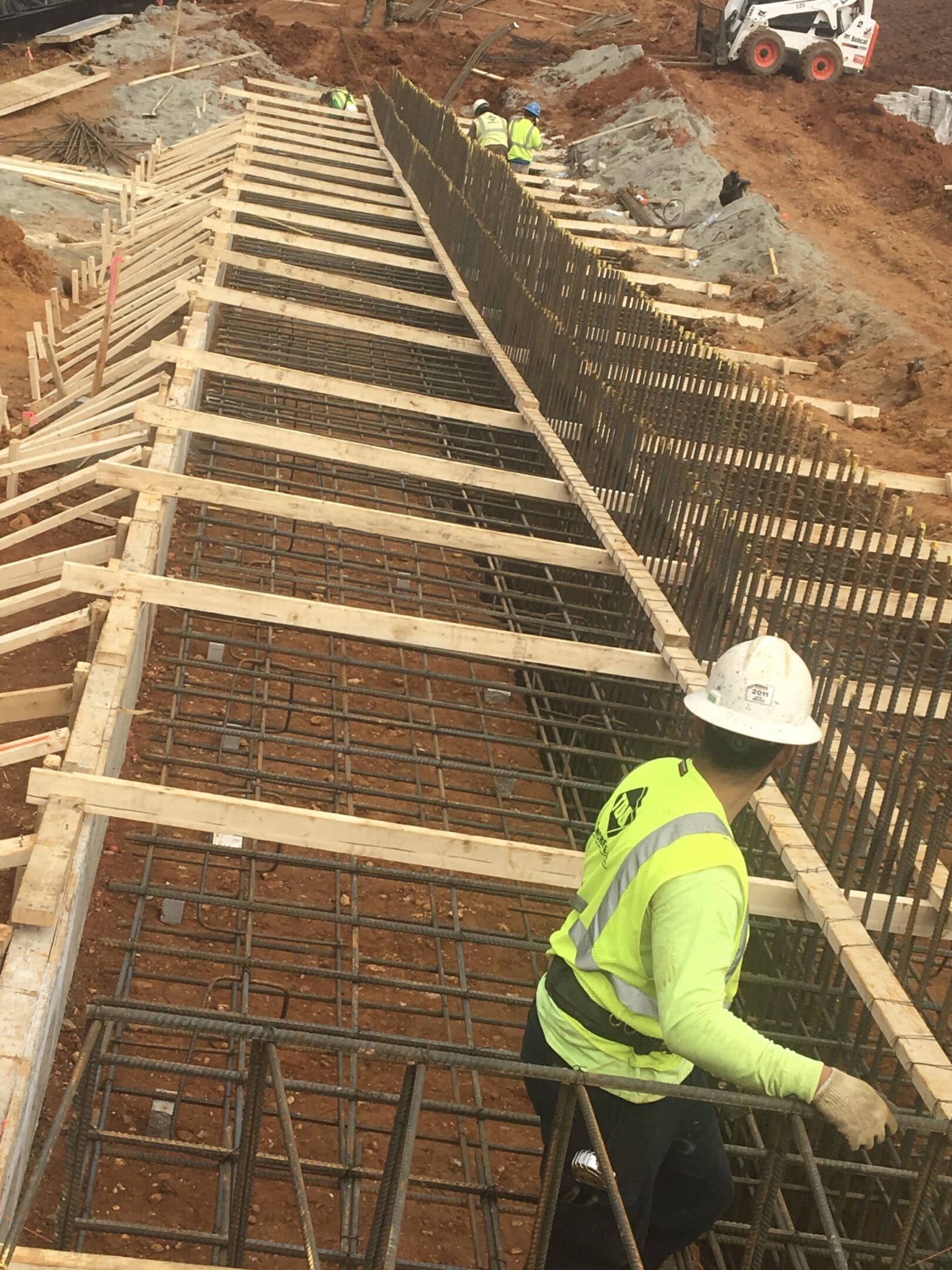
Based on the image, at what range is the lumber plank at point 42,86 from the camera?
2380cm

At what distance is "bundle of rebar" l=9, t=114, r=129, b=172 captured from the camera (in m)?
22.4

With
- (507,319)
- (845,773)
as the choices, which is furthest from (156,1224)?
(507,319)

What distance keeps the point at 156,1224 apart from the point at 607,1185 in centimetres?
236

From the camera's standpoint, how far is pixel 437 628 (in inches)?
225

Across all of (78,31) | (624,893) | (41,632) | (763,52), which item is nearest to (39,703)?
(41,632)

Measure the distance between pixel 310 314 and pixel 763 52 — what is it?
2114 centimetres

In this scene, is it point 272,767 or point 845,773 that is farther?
point 272,767

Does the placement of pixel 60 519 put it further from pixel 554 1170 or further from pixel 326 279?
pixel 554 1170

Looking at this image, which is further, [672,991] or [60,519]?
[60,519]

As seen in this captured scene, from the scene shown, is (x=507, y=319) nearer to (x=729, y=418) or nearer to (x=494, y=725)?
(x=729, y=418)

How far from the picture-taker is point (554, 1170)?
265cm

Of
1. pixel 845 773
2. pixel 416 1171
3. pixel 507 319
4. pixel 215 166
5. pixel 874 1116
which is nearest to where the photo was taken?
pixel 874 1116

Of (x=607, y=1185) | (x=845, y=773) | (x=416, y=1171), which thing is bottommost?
(x=416, y=1171)

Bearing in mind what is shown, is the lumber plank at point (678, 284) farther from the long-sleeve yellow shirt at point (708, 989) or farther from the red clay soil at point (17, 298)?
the long-sleeve yellow shirt at point (708, 989)
